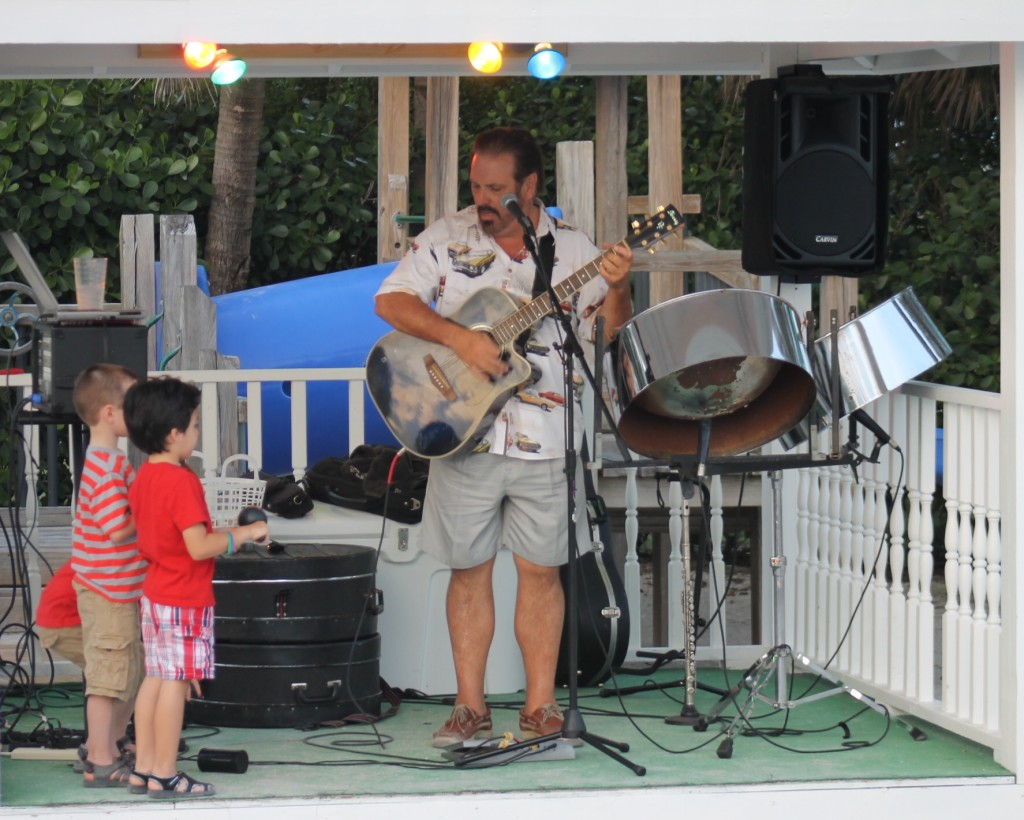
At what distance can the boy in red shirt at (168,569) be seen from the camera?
3670 millimetres

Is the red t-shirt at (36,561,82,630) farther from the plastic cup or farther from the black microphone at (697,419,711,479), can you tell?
the black microphone at (697,419,711,479)

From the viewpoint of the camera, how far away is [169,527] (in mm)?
3674

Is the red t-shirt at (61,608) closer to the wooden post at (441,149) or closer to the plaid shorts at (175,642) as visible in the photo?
the plaid shorts at (175,642)

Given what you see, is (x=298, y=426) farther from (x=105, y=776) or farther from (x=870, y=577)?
(x=870, y=577)

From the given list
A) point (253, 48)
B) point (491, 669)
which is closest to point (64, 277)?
point (253, 48)

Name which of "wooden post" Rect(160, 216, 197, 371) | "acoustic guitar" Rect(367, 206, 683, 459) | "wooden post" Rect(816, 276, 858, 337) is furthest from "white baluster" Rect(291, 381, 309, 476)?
"wooden post" Rect(816, 276, 858, 337)

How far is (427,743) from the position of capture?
14.1 feet

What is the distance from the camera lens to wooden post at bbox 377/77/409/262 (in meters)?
7.33

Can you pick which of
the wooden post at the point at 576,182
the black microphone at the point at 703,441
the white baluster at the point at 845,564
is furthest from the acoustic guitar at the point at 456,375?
the wooden post at the point at 576,182

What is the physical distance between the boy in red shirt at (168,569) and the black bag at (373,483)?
3.89 feet

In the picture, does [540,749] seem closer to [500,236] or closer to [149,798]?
[149,798]

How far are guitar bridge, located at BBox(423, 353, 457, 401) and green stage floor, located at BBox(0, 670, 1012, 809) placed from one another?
0.92m

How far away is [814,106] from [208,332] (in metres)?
3.23

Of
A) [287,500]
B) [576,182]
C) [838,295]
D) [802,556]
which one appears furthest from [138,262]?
[802,556]
